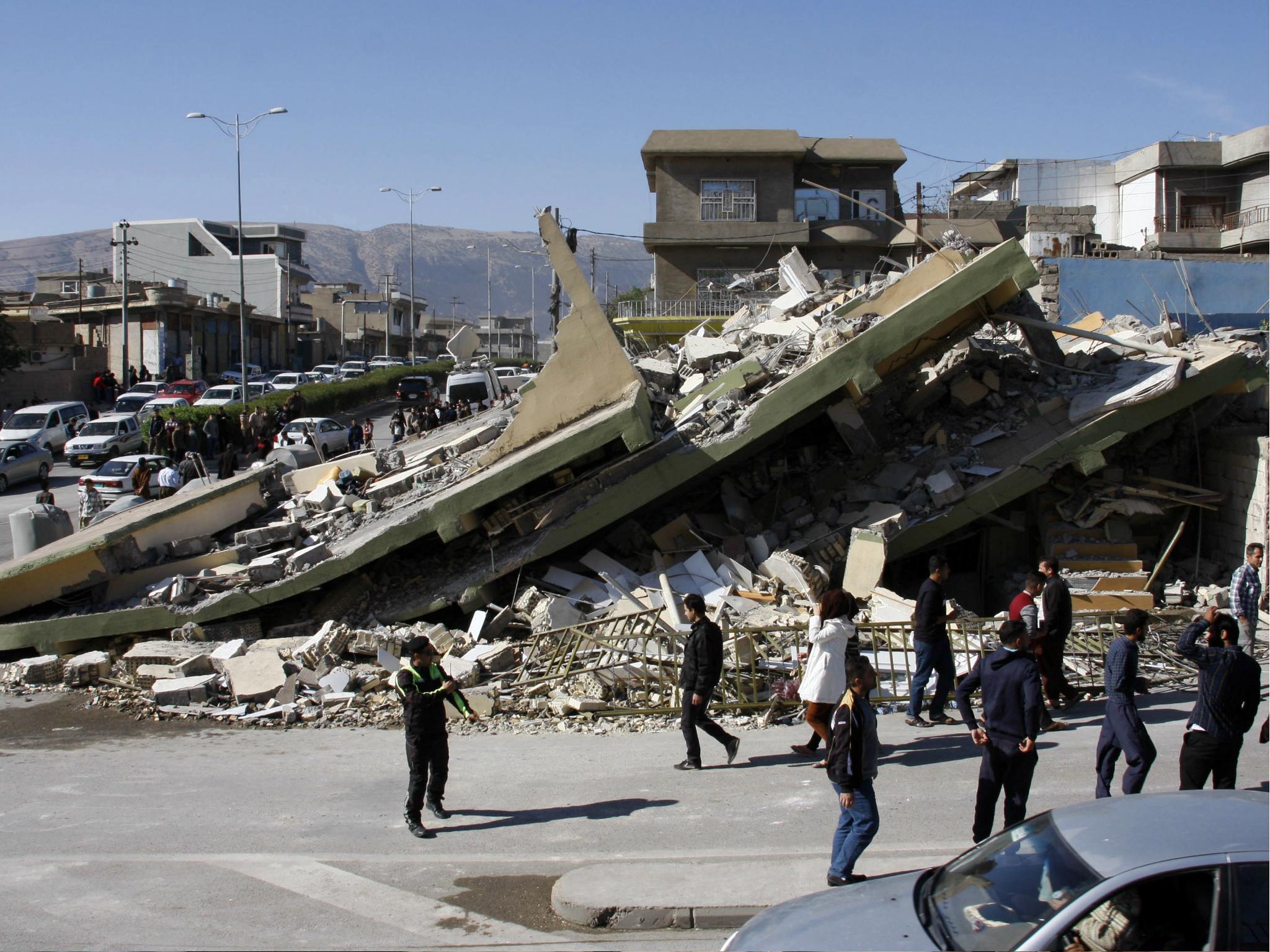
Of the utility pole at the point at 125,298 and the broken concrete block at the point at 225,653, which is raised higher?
the utility pole at the point at 125,298

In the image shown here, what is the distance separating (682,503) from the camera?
13.9 m

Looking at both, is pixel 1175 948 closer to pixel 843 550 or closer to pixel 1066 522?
pixel 843 550

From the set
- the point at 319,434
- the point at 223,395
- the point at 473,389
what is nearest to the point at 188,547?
the point at 319,434

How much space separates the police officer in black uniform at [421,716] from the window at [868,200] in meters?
38.0

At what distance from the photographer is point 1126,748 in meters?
6.32

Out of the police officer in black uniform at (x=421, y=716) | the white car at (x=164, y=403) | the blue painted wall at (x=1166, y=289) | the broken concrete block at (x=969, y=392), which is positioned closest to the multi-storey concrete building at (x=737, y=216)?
the white car at (x=164, y=403)

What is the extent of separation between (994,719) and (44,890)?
5611 millimetres

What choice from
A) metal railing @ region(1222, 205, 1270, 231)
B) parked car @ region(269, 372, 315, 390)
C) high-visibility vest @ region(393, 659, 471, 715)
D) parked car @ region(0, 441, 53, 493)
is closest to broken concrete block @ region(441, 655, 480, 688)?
high-visibility vest @ region(393, 659, 471, 715)

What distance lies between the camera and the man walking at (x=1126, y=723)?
20.7 feet

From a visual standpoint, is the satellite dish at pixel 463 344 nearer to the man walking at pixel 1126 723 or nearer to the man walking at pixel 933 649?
the man walking at pixel 933 649

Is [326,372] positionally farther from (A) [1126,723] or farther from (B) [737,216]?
(A) [1126,723]

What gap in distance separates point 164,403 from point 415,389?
32.4ft

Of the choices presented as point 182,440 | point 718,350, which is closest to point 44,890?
point 718,350

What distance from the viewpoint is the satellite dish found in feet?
83.5
